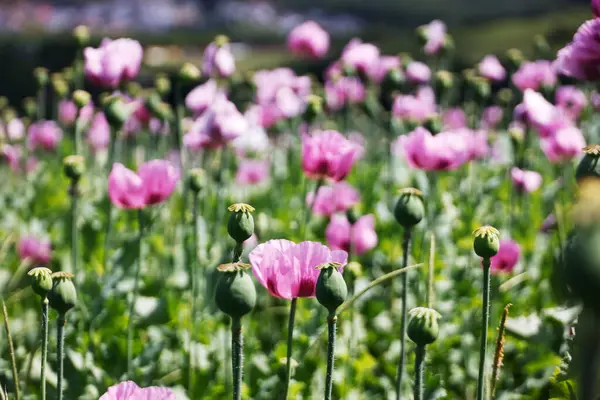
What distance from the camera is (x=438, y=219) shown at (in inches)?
81.0

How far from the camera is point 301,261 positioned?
851 millimetres

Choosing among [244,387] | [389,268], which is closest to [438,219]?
[389,268]

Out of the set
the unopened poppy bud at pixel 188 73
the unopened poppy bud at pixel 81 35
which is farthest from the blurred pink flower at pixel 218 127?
the unopened poppy bud at pixel 81 35

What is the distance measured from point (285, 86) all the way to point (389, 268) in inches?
30.6

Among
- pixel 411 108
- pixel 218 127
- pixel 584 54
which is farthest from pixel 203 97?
pixel 584 54

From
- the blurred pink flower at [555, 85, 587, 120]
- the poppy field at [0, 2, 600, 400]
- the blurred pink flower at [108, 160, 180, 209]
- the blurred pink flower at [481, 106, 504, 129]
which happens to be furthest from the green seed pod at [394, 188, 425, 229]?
the blurred pink flower at [481, 106, 504, 129]

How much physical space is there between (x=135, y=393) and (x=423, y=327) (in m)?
0.30

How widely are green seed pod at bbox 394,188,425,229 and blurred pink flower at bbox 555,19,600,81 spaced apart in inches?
11.0

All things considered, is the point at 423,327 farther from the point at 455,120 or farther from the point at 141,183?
the point at 455,120

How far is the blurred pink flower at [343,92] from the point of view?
90.8 inches

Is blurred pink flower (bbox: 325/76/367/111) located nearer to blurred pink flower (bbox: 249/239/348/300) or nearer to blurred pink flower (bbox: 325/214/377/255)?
blurred pink flower (bbox: 325/214/377/255)

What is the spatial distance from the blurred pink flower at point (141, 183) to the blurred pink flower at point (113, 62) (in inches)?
13.7

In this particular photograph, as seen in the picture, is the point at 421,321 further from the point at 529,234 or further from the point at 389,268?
the point at 529,234

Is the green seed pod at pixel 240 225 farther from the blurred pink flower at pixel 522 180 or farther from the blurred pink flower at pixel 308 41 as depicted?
the blurred pink flower at pixel 308 41
